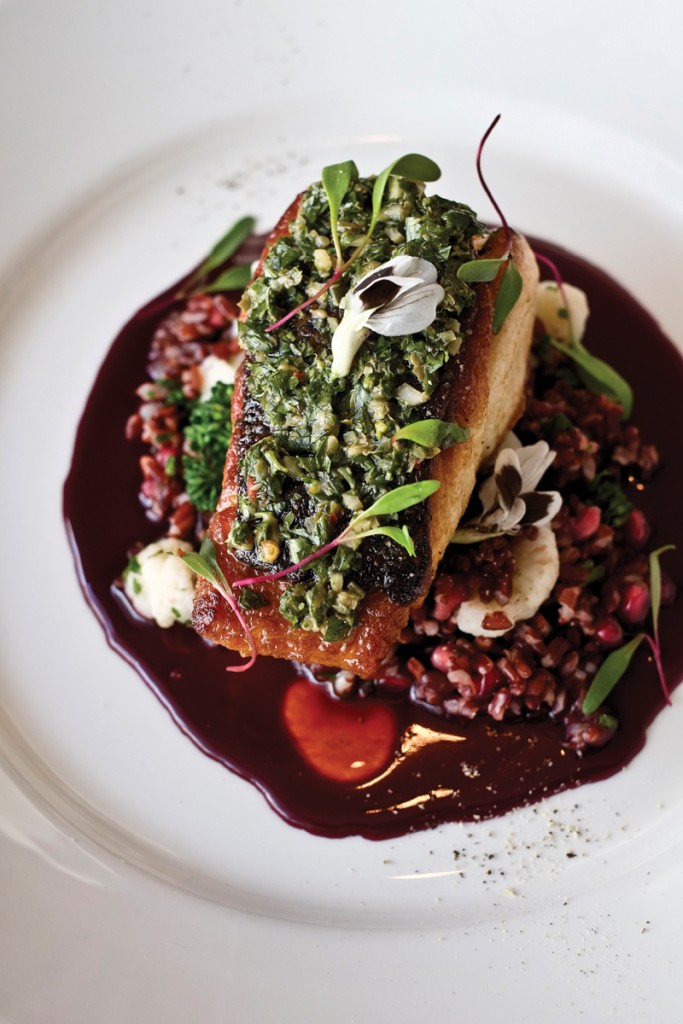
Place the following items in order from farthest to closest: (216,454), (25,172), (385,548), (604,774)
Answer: (25,172)
(216,454)
(604,774)
(385,548)

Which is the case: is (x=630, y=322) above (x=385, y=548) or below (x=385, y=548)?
below

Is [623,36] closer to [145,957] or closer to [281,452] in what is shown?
[281,452]

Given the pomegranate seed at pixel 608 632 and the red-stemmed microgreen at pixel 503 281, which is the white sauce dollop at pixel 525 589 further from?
the red-stemmed microgreen at pixel 503 281

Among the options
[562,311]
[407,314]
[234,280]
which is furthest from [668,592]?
[234,280]

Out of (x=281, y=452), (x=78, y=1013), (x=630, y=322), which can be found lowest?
(x=78, y=1013)

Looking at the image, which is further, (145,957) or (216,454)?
(216,454)

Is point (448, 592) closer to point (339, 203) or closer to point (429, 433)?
point (429, 433)

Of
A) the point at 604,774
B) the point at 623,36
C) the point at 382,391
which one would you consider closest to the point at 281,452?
the point at 382,391

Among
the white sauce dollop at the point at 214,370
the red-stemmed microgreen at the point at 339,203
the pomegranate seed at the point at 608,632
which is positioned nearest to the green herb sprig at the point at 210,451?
the white sauce dollop at the point at 214,370
